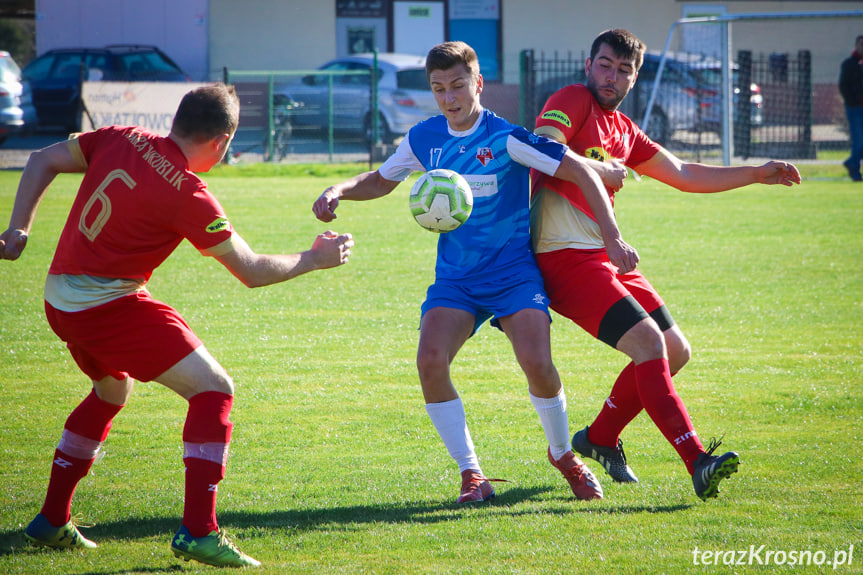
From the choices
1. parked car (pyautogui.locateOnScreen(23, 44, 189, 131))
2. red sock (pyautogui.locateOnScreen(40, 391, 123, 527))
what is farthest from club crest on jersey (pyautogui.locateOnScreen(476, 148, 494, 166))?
parked car (pyautogui.locateOnScreen(23, 44, 189, 131))

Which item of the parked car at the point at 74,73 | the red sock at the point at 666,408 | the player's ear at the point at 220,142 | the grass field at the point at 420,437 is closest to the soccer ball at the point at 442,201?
the player's ear at the point at 220,142

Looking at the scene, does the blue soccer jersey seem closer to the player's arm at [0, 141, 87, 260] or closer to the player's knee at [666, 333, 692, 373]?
the player's knee at [666, 333, 692, 373]

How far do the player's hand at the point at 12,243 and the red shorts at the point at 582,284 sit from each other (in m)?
2.31

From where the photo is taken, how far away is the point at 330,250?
3.83 m

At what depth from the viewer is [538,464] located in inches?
192

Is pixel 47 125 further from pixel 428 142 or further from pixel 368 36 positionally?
pixel 428 142

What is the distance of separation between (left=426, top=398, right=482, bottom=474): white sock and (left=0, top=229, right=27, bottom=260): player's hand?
1.90m

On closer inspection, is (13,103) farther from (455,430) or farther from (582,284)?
(582,284)

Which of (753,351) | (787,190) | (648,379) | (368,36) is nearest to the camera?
(648,379)

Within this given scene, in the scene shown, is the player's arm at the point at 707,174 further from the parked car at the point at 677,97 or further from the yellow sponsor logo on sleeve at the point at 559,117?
the parked car at the point at 677,97

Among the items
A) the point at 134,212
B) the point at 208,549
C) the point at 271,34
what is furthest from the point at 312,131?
the point at 208,549

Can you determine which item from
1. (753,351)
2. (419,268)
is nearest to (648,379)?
(753,351)

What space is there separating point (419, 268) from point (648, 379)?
6.11 metres

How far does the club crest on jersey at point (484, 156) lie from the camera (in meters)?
4.42
